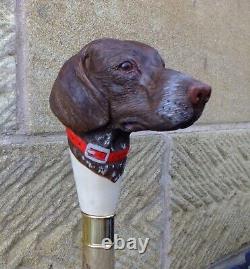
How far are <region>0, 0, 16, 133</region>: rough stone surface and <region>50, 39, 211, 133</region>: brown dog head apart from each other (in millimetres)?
381

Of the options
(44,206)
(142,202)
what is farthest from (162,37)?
(44,206)

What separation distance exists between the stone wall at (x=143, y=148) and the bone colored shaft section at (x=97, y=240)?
0.36m

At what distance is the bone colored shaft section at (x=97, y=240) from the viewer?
2.66 feet

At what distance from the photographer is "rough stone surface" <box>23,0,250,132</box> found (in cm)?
114

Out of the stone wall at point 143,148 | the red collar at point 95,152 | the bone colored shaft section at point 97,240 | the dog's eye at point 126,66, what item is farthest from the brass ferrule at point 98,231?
the stone wall at point 143,148

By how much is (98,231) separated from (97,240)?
2 cm

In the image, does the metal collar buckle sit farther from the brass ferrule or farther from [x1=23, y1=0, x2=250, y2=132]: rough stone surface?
[x1=23, y1=0, x2=250, y2=132]: rough stone surface

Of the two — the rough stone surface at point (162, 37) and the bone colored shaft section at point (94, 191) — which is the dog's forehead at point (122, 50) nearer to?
the bone colored shaft section at point (94, 191)

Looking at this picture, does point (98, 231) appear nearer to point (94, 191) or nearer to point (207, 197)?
point (94, 191)

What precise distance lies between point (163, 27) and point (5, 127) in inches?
23.1

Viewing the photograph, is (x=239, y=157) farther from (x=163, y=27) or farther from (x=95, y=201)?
(x=95, y=201)

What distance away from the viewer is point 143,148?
1380 mm

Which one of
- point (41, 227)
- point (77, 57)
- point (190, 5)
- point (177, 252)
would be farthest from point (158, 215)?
point (77, 57)

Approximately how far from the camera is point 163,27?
4.68 ft
